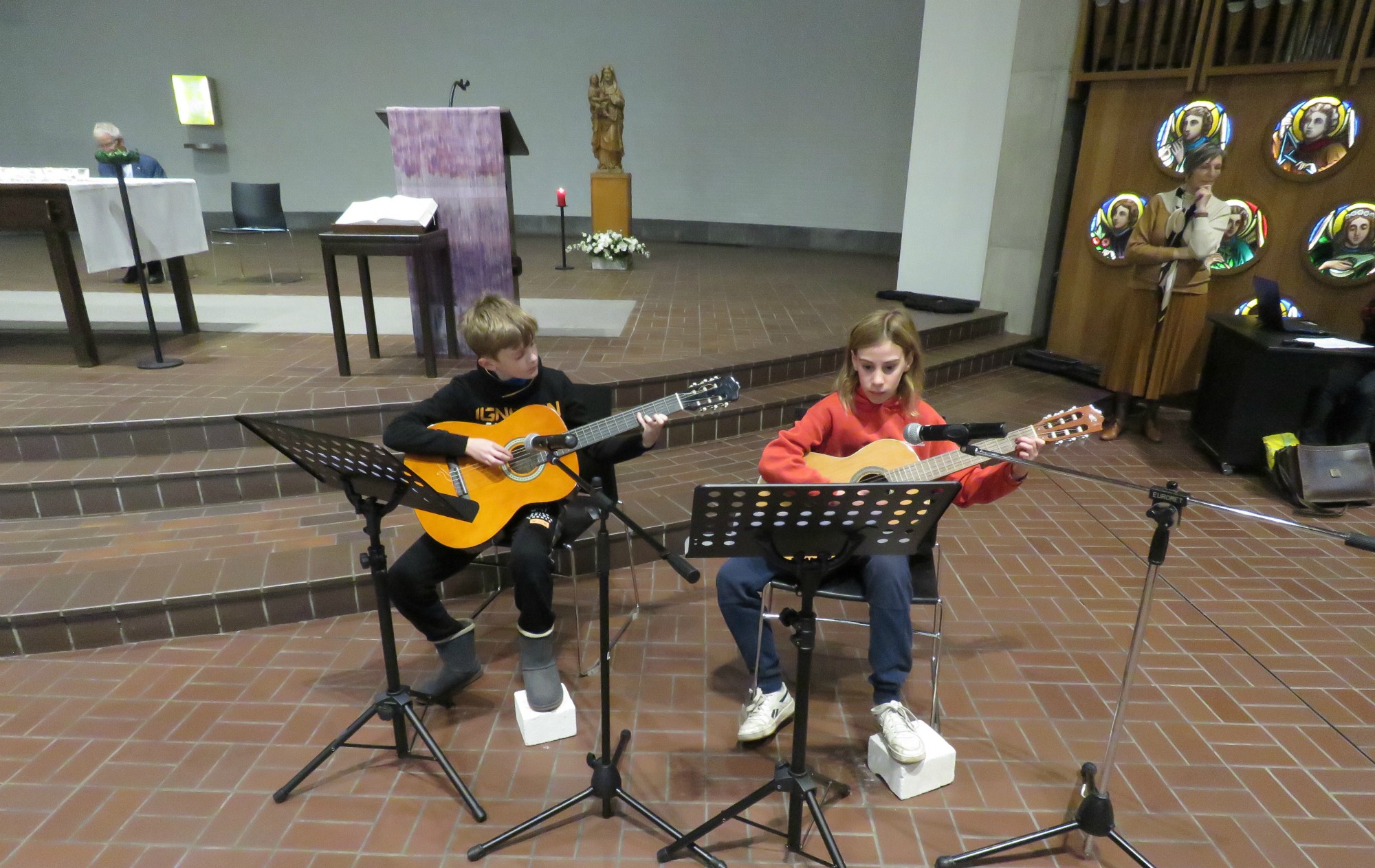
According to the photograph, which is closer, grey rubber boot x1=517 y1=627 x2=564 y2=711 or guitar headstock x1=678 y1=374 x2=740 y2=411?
guitar headstock x1=678 y1=374 x2=740 y2=411

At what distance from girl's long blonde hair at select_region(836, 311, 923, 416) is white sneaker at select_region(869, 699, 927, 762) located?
0.92 meters

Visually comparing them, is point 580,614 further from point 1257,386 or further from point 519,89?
point 519,89

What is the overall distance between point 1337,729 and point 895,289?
578 centimetres

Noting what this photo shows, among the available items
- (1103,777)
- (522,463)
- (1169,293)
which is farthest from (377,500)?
(1169,293)

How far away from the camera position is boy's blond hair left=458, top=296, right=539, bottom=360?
2.62m

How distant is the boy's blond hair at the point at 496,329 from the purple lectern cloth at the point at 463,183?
2.31 meters

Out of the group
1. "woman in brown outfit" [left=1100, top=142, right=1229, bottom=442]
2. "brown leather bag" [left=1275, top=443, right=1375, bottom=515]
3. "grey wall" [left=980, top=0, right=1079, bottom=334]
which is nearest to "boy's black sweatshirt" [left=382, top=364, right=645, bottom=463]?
"woman in brown outfit" [left=1100, top=142, right=1229, bottom=442]

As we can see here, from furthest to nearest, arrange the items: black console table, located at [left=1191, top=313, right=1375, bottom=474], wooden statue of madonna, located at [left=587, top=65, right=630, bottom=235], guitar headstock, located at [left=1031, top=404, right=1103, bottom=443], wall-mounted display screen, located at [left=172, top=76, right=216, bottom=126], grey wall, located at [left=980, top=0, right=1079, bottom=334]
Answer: wall-mounted display screen, located at [left=172, top=76, right=216, bottom=126] → wooden statue of madonna, located at [left=587, top=65, right=630, bottom=235] → grey wall, located at [left=980, top=0, right=1079, bottom=334] → black console table, located at [left=1191, top=313, right=1375, bottom=474] → guitar headstock, located at [left=1031, top=404, right=1103, bottom=443]

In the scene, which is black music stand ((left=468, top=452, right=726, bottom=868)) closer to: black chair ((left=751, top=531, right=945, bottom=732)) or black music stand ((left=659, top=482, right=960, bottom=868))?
black music stand ((left=659, top=482, right=960, bottom=868))

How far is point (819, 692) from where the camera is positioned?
2.86 metres

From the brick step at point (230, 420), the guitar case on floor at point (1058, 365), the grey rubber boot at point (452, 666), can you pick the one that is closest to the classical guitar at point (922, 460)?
the grey rubber boot at point (452, 666)

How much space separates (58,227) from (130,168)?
3.96 m

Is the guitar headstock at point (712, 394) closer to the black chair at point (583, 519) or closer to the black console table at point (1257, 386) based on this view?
the black chair at point (583, 519)

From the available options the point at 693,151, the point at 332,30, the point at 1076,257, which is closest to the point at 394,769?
the point at 1076,257
